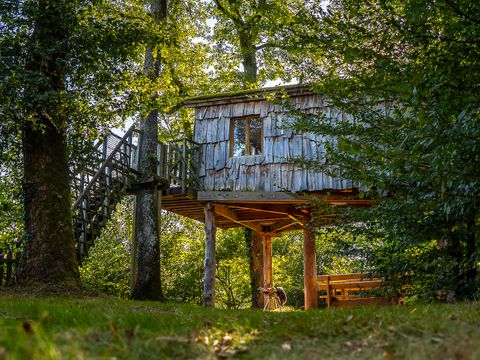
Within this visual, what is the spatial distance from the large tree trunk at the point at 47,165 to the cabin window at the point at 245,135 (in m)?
6.48

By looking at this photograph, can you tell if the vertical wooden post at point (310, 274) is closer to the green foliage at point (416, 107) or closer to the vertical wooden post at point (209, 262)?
the vertical wooden post at point (209, 262)

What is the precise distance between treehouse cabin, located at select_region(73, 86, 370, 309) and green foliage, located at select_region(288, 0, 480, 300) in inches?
238

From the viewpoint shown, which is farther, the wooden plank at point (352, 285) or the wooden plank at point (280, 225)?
the wooden plank at point (280, 225)

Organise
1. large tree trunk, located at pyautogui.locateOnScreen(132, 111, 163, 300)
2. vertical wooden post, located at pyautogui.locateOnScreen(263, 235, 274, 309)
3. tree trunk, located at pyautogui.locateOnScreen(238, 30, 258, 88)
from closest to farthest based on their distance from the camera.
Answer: large tree trunk, located at pyautogui.locateOnScreen(132, 111, 163, 300) → vertical wooden post, located at pyautogui.locateOnScreen(263, 235, 274, 309) → tree trunk, located at pyautogui.locateOnScreen(238, 30, 258, 88)

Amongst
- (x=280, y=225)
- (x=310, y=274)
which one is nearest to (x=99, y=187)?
(x=310, y=274)

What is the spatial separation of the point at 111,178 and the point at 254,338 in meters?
9.65

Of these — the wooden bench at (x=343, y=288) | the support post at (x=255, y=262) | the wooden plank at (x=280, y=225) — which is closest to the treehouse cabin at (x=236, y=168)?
the wooden bench at (x=343, y=288)

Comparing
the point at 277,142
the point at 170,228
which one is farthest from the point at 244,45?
the point at 170,228

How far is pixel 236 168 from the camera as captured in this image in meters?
14.6

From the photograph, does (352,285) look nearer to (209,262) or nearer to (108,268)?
(209,262)

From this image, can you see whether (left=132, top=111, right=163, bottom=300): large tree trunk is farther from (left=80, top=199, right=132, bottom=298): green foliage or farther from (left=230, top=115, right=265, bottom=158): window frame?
(left=80, top=199, right=132, bottom=298): green foliage

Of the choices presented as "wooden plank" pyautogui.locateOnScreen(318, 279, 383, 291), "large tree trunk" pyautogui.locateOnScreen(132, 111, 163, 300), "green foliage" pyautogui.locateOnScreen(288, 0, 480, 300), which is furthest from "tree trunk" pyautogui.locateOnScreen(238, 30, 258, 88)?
"green foliage" pyautogui.locateOnScreen(288, 0, 480, 300)

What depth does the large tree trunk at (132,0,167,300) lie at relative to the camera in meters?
12.2

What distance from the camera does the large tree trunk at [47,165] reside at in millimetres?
8562
